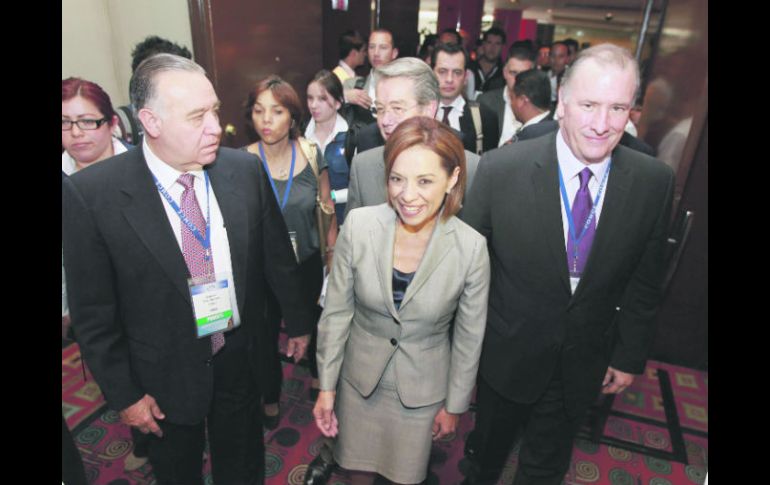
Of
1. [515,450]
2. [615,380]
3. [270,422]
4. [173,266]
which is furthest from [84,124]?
[515,450]

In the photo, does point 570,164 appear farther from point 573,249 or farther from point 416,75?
point 416,75

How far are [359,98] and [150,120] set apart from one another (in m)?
2.51

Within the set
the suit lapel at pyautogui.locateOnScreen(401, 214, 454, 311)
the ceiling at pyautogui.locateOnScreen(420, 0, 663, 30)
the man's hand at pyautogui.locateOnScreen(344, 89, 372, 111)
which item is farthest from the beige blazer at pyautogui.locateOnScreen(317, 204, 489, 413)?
the ceiling at pyautogui.locateOnScreen(420, 0, 663, 30)

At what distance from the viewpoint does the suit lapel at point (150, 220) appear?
1.47 meters

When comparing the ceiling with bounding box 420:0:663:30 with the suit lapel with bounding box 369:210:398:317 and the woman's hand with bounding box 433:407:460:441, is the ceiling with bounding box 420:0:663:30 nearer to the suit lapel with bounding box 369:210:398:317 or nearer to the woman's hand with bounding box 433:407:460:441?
the suit lapel with bounding box 369:210:398:317

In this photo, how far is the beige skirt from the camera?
5.88 feet

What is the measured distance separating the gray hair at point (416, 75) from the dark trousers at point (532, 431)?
1313 mm

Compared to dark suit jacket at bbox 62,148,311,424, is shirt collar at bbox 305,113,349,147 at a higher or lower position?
higher

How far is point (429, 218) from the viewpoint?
5.60ft

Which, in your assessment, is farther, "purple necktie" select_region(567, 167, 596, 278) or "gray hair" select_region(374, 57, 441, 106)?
"gray hair" select_region(374, 57, 441, 106)

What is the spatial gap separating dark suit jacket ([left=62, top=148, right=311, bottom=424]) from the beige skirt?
0.48 m
